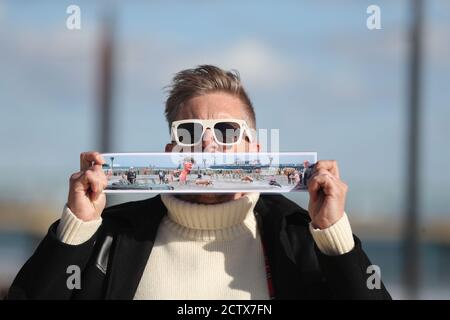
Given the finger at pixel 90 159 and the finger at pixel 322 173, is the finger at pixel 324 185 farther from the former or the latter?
the finger at pixel 90 159

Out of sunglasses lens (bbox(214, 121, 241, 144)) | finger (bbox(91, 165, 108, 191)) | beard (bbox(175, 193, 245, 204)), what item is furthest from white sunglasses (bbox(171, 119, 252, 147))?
finger (bbox(91, 165, 108, 191))

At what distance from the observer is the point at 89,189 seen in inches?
72.6

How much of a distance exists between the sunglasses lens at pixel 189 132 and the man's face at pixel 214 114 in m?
0.03

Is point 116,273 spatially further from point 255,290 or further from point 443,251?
point 443,251

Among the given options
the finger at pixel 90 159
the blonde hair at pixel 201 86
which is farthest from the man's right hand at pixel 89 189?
the blonde hair at pixel 201 86

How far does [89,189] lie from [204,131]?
1.40 feet

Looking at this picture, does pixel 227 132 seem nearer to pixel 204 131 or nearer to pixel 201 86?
pixel 204 131

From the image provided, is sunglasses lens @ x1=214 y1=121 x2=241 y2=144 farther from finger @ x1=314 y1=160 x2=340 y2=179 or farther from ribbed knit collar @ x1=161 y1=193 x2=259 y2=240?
finger @ x1=314 y1=160 x2=340 y2=179

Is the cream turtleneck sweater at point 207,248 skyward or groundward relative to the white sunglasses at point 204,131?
groundward

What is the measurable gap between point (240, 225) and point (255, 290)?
0.24 metres

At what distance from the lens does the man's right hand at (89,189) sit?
1.82 meters

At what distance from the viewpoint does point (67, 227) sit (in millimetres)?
1807

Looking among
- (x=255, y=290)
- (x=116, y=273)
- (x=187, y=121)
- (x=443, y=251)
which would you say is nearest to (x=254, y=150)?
(x=187, y=121)

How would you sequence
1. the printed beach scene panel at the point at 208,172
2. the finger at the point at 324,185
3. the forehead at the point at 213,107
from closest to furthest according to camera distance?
1. the finger at the point at 324,185
2. the printed beach scene panel at the point at 208,172
3. the forehead at the point at 213,107
